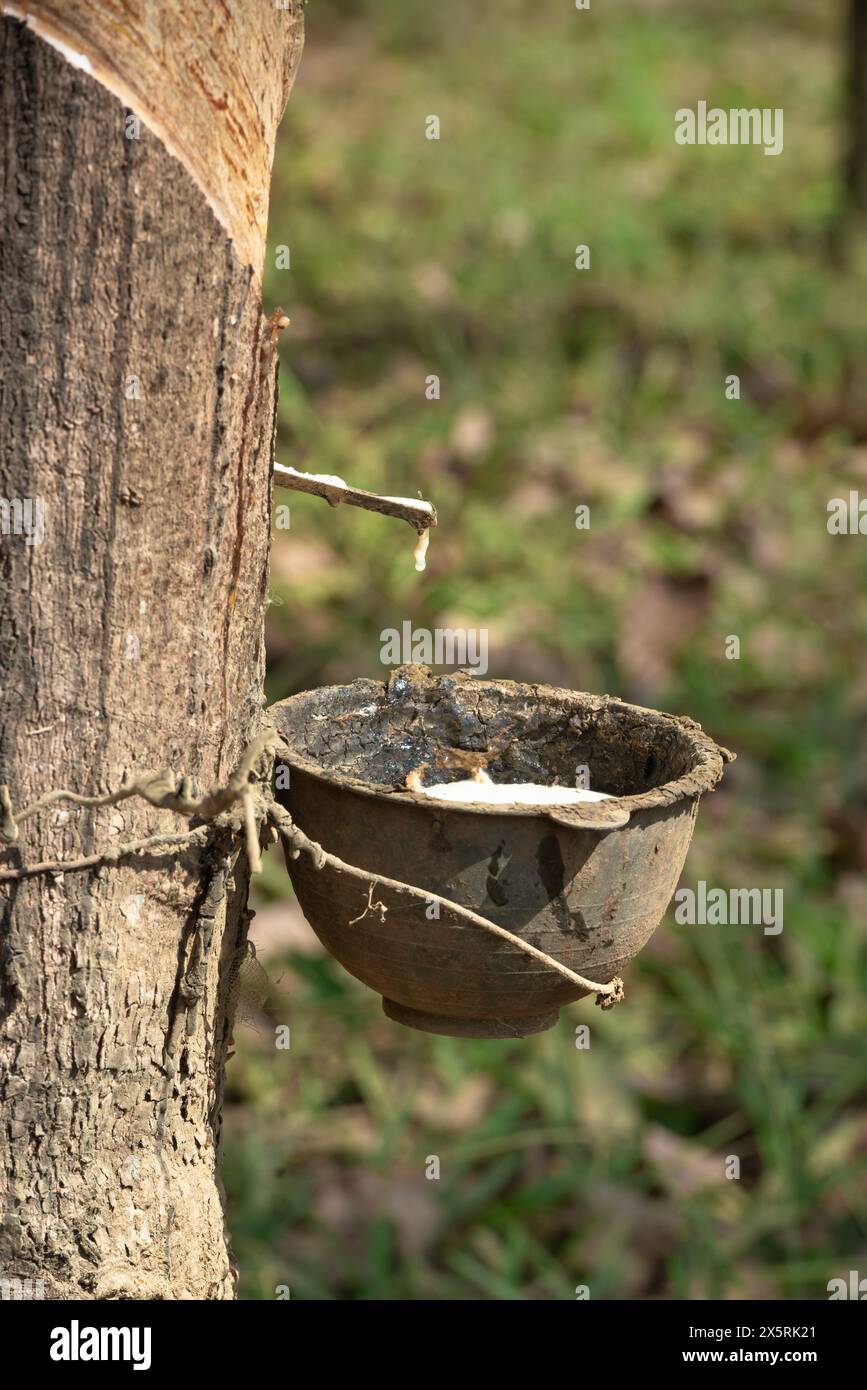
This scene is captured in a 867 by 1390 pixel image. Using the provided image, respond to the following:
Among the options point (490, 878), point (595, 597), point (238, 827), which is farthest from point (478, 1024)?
point (595, 597)

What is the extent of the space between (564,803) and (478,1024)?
28 centimetres

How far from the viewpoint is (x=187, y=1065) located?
1.55m

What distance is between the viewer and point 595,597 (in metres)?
4.27

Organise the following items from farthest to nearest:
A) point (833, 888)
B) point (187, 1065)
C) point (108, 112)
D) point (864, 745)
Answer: point (864, 745) < point (833, 888) < point (187, 1065) < point (108, 112)

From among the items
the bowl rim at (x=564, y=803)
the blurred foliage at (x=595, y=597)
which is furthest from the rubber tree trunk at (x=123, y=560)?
the blurred foliage at (x=595, y=597)

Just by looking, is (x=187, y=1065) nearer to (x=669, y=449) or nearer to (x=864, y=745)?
(x=864, y=745)

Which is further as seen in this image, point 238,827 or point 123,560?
point 238,827

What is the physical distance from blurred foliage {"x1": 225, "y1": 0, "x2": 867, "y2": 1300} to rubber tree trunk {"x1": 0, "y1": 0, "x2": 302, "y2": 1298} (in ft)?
1.14

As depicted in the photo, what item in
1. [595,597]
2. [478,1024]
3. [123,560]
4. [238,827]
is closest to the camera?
[123,560]

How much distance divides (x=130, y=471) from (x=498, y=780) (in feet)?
2.22

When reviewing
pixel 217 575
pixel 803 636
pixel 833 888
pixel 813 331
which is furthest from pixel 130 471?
pixel 813 331

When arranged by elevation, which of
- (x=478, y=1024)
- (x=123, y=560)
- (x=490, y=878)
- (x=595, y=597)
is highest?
(x=123, y=560)

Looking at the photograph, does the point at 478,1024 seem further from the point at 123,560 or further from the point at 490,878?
the point at 123,560

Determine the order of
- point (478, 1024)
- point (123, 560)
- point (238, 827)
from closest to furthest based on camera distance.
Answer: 1. point (123, 560)
2. point (238, 827)
3. point (478, 1024)
